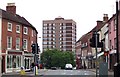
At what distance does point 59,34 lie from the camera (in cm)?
18162

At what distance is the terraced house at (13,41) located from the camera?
50909mm

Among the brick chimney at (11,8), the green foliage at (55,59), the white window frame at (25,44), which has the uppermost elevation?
the brick chimney at (11,8)

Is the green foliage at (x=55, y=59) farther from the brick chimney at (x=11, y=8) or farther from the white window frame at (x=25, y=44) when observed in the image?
the brick chimney at (x=11, y=8)

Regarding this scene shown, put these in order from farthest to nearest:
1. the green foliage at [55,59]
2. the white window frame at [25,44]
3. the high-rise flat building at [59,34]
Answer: the high-rise flat building at [59,34]
the green foliage at [55,59]
the white window frame at [25,44]

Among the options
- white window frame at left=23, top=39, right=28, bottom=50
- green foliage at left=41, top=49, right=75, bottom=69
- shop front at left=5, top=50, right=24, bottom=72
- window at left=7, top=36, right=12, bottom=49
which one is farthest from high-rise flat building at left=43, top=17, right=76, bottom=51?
window at left=7, top=36, right=12, bottom=49

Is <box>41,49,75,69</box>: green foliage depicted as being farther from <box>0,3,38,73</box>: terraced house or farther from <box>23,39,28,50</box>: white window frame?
<box>23,39,28,50</box>: white window frame

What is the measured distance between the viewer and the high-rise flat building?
179725mm

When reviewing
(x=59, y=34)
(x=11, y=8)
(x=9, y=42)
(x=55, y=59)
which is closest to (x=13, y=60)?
(x=9, y=42)

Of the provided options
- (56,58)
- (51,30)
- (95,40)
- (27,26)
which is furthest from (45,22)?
(95,40)

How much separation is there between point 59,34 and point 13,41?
127m

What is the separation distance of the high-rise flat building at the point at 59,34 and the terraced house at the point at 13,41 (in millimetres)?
115452

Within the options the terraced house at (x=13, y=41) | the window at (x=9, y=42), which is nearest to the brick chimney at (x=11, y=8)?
the terraced house at (x=13, y=41)

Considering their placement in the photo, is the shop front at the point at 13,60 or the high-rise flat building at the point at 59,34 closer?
the shop front at the point at 13,60

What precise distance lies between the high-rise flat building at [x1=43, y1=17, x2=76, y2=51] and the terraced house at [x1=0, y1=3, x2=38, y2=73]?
115452 mm
